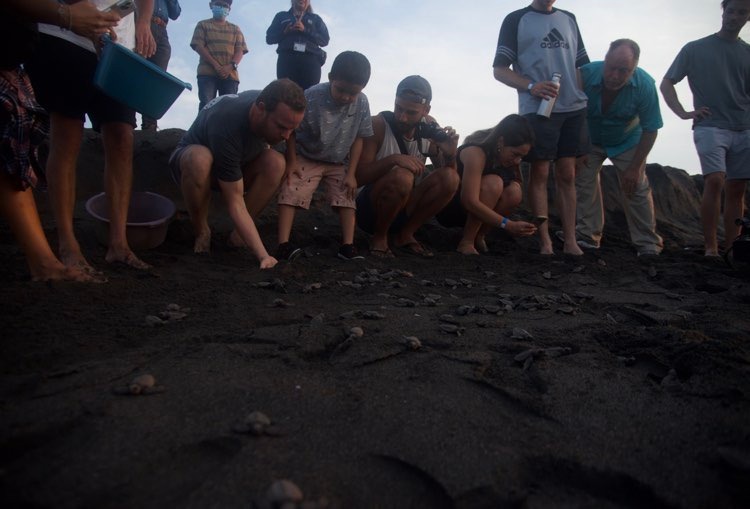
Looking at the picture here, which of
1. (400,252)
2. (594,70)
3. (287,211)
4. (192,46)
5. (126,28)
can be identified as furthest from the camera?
(192,46)

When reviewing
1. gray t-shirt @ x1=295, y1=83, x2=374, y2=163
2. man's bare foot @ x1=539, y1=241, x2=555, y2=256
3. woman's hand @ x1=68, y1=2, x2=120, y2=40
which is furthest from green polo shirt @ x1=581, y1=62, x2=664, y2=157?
woman's hand @ x1=68, y1=2, x2=120, y2=40

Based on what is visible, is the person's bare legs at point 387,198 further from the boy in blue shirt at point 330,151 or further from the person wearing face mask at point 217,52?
the person wearing face mask at point 217,52

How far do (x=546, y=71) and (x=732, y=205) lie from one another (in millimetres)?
1913

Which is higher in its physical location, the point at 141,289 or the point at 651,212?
the point at 651,212

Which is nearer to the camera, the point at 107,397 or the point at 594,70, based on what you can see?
the point at 107,397

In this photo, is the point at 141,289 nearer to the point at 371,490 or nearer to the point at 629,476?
the point at 371,490

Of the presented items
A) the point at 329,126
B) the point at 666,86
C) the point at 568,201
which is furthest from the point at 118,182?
the point at 666,86

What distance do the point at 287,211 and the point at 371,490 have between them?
2.70 meters

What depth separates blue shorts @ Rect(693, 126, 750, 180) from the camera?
4145 mm

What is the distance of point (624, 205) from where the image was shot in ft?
15.1

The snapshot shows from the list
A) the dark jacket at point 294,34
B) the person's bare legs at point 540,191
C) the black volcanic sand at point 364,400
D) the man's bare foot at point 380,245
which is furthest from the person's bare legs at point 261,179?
the person's bare legs at point 540,191

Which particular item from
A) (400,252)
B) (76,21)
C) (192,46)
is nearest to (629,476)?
(76,21)

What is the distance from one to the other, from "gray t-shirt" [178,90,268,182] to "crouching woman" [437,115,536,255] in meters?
1.52

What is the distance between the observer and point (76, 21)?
1938 millimetres
